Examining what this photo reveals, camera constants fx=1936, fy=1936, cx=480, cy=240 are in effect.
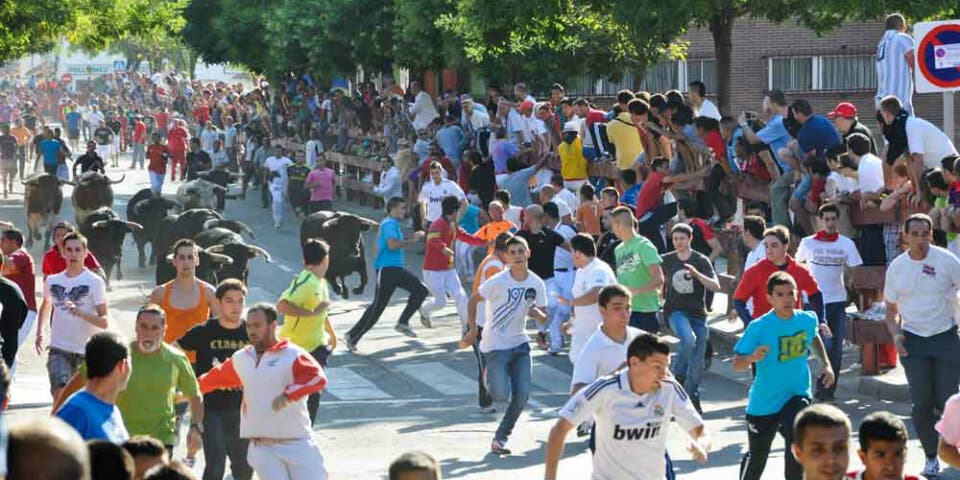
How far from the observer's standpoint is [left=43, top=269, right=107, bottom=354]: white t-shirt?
1438cm

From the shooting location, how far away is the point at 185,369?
425 inches

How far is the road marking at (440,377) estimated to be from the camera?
17.5 meters

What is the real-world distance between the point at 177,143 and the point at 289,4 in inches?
173

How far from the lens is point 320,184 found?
31578 millimetres

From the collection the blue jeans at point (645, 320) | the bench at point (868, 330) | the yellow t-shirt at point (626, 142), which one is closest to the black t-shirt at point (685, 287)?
the blue jeans at point (645, 320)

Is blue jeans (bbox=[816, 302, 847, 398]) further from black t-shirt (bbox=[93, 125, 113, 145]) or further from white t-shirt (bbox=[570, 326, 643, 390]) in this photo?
black t-shirt (bbox=[93, 125, 113, 145])

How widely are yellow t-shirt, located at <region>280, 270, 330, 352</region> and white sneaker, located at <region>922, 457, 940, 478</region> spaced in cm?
444

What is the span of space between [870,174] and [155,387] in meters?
8.45

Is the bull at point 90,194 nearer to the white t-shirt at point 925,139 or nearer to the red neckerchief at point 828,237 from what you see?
the red neckerchief at point 828,237

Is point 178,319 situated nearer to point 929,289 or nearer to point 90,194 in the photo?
point 929,289

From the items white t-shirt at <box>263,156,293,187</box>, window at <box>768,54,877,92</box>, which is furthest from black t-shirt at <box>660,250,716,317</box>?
window at <box>768,54,877,92</box>

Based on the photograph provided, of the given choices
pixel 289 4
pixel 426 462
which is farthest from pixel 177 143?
pixel 426 462

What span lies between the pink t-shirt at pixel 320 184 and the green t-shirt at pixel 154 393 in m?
20.8

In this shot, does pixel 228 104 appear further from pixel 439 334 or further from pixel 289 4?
pixel 439 334
